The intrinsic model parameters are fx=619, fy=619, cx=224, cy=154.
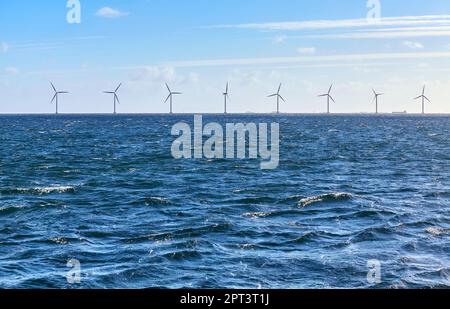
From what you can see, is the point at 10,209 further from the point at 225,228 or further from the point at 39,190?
the point at 225,228

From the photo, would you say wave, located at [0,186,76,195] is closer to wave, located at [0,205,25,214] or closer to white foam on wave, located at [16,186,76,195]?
white foam on wave, located at [16,186,76,195]

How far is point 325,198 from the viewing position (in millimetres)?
38500

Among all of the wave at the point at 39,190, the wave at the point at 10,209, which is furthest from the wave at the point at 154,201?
the wave at the point at 39,190

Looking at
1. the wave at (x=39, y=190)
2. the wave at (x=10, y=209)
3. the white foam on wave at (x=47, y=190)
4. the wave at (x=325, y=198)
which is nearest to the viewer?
the wave at (x=10, y=209)

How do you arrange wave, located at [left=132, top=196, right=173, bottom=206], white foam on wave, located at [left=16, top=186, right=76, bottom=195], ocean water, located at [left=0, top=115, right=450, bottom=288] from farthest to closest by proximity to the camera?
white foam on wave, located at [left=16, top=186, right=76, bottom=195]
wave, located at [left=132, top=196, right=173, bottom=206]
ocean water, located at [left=0, top=115, right=450, bottom=288]

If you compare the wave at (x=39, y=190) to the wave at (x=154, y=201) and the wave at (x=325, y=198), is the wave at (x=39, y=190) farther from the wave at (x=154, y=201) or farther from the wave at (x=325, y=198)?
the wave at (x=325, y=198)

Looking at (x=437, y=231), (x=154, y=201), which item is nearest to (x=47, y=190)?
(x=154, y=201)

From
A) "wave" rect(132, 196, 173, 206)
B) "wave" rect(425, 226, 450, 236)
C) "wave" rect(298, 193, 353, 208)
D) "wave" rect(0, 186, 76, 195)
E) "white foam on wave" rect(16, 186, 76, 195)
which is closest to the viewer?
"wave" rect(425, 226, 450, 236)

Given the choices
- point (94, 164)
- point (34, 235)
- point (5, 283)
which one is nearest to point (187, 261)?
point (5, 283)

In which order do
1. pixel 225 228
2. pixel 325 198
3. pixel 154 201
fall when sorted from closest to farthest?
pixel 225 228
pixel 154 201
pixel 325 198

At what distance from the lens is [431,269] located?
70.1 feet

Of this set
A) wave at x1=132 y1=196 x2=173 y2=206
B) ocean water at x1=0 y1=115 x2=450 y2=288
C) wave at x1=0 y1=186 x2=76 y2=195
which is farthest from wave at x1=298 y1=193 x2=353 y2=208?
wave at x1=0 y1=186 x2=76 y2=195

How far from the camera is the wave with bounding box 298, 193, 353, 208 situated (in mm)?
37000

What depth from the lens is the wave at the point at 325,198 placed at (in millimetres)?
37000
